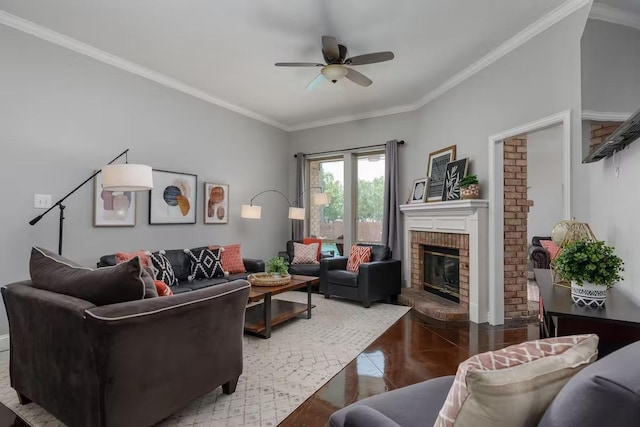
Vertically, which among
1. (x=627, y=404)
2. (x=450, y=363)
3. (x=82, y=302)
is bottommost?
(x=450, y=363)

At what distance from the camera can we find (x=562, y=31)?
291 centimetres

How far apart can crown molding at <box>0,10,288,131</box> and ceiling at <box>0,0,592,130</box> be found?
0.16 feet

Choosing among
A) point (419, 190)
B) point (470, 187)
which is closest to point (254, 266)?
point (419, 190)

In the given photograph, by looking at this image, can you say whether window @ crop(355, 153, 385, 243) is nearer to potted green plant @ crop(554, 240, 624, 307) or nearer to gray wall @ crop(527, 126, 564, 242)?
gray wall @ crop(527, 126, 564, 242)

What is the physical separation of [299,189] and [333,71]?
3331 millimetres

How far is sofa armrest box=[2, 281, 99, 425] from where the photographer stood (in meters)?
1.56

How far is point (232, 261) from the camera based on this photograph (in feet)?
14.9

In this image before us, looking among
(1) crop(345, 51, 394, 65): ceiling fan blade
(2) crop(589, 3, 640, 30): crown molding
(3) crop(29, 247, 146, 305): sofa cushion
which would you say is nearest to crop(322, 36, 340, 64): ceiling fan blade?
(1) crop(345, 51, 394, 65): ceiling fan blade

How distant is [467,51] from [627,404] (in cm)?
390

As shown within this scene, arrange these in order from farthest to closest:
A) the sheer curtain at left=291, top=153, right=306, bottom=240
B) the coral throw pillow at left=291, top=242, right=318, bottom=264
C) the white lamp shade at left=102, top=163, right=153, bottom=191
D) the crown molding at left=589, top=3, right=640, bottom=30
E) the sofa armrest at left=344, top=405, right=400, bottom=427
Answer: the sheer curtain at left=291, top=153, right=306, bottom=240
the coral throw pillow at left=291, top=242, right=318, bottom=264
the white lamp shade at left=102, top=163, right=153, bottom=191
the crown molding at left=589, top=3, right=640, bottom=30
the sofa armrest at left=344, top=405, right=400, bottom=427

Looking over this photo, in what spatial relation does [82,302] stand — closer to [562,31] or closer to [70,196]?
[70,196]

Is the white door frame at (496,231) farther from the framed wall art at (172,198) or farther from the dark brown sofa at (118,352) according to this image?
the framed wall art at (172,198)

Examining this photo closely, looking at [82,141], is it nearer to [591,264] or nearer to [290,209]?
[290,209]

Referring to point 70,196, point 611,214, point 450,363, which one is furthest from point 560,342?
point 70,196
